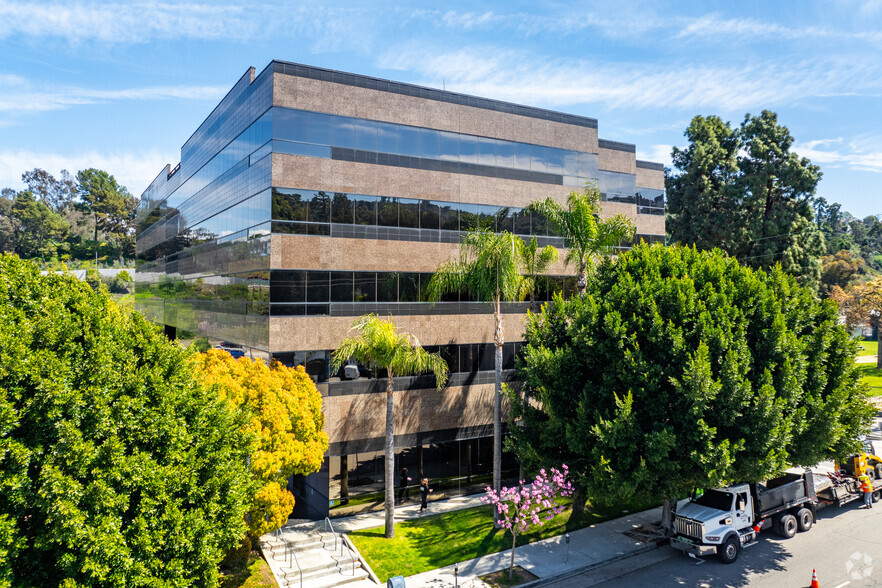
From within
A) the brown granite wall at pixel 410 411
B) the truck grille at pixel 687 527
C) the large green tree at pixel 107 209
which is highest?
the large green tree at pixel 107 209

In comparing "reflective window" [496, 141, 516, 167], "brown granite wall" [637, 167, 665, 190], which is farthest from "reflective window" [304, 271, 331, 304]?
"brown granite wall" [637, 167, 665, 190]

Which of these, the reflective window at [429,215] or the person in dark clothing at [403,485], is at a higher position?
the reflective window at [429,215]

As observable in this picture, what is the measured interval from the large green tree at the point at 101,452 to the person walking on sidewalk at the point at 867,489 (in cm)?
2784

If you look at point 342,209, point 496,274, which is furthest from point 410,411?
point 342,209

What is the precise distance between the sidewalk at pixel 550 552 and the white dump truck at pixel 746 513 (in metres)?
2.34

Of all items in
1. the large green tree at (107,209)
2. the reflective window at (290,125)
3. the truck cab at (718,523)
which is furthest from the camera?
the large green tree at (107,209)

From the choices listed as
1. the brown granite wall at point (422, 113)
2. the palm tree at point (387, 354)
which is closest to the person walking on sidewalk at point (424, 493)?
the palm tree at point (387, 354)

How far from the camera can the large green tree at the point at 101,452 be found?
11.1m

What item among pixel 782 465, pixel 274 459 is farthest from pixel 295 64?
pixel 782 465

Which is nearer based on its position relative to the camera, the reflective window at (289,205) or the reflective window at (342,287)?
the reflective window at (289,205)

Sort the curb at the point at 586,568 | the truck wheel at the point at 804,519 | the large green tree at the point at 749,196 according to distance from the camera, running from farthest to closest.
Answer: the large green tree at the point at 749,196 < the truck wheel at the point at 804,519 < the curb at the point at 586,568

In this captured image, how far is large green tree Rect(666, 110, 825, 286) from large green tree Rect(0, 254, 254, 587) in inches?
1756

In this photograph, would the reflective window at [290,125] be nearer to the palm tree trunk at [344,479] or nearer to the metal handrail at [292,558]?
the palm tree trunk at [344,479]

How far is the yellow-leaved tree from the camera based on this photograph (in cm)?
1802
